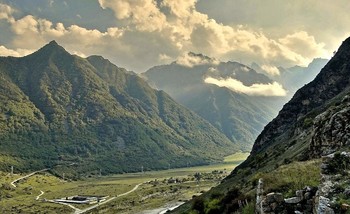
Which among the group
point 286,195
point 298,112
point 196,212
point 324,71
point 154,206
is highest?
point 324,71

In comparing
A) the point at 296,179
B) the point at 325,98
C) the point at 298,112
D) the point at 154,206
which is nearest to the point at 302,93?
the point at 298,112

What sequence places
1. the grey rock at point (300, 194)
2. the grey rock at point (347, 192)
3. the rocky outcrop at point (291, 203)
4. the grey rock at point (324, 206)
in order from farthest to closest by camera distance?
the grey rock at point (300, 194) < the rocky outcrop at point (291, 203) < the grey rock at point (347, 192) < the grey rock at point (324, 206)

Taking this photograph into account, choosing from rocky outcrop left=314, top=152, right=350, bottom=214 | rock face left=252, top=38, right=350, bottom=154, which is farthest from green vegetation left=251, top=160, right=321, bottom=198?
rock face left=252, top=38, right=350, bottom=154

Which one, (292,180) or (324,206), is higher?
(292,180)

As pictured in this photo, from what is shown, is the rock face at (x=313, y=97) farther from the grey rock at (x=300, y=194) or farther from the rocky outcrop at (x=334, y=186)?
the grey rock at (x=300, y=194)

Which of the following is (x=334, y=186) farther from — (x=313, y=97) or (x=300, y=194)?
(x=313, y=97)

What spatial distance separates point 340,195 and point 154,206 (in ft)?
494

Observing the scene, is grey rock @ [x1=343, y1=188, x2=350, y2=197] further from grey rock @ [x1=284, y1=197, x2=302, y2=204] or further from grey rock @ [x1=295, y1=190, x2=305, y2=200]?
grey rock @ [x1=284, y1=197, x2=302, y2=204]

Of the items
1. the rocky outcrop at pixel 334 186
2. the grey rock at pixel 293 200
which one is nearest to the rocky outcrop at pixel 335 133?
the rocky outcrop at pixel 334 186

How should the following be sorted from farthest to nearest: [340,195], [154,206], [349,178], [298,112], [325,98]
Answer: [154,206] → [298,112] → [325,98] → [349,178] → [340,195]

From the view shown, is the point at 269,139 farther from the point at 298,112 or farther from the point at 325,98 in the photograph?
the point at 325,98

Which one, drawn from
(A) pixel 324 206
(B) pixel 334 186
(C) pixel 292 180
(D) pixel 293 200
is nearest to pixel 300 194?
(D) pixel 293 200

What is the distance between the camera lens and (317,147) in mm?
42094

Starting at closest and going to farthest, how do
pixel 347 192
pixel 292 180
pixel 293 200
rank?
1. pixel 347 192
2. pixel 293 200
3. pixel 292 180
